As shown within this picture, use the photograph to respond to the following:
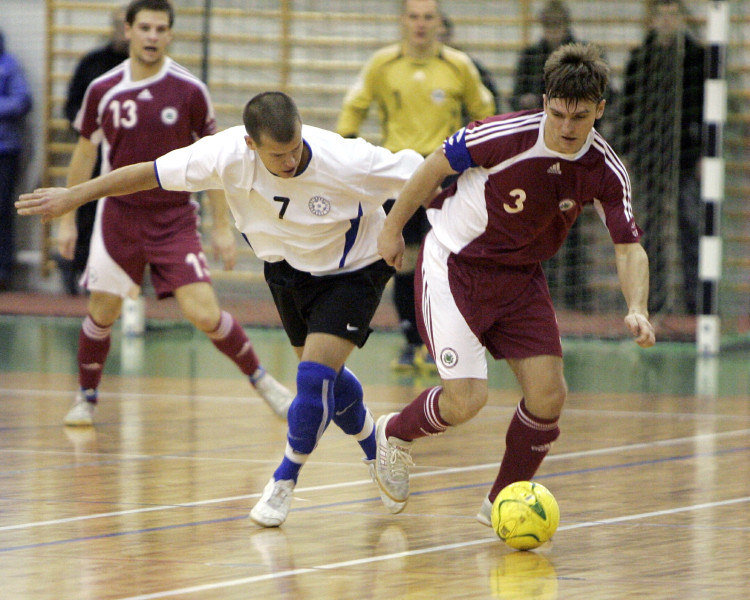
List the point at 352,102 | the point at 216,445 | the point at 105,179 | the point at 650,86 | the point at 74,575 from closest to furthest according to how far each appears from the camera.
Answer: the point at 74,575
the point at 105,179
the point at 216,445
the point at 352,102
the point at 650,86

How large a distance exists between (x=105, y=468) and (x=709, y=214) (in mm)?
5727

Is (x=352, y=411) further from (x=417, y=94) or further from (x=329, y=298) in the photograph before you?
(x=417, y=94)

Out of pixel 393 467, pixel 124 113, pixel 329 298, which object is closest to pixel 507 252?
pixel 329 298

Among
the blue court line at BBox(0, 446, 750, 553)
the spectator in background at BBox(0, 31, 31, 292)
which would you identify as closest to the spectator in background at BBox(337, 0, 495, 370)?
the blue court line at BBox(0, 446, 750, 553)

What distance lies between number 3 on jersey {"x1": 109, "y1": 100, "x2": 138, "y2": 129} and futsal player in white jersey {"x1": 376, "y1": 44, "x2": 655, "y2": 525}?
233 centimetres

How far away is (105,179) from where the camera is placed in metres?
4.26

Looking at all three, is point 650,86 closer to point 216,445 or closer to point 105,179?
point 216,445

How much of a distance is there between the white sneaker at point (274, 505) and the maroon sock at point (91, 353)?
2350 mm

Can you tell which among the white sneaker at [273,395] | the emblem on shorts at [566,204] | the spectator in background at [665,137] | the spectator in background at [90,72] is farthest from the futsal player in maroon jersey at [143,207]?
the spectator in background at [665,137]

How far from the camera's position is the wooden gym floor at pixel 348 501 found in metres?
3.49

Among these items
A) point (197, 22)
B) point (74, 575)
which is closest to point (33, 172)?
point (197, 22)

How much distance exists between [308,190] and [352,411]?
2.66 feet

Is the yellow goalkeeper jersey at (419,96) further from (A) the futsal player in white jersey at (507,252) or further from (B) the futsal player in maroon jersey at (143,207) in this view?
(A) the futsal player in white jersey at (507,252)

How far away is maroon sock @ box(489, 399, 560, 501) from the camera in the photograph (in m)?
4.25
